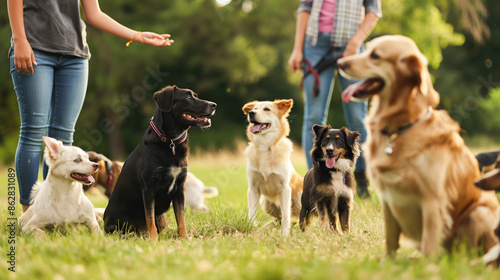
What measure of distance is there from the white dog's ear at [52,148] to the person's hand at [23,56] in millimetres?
609

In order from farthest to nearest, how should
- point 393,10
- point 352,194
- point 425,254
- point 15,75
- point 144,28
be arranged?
point 393,10 → point 144,28 → point 352,194 → point 15,75 → point 425,254

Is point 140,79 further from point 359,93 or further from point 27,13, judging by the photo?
point 359,93

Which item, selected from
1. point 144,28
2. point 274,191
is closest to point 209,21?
point 144,28

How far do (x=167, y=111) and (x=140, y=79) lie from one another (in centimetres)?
1684

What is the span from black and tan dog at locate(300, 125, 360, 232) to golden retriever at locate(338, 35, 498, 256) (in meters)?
1.72

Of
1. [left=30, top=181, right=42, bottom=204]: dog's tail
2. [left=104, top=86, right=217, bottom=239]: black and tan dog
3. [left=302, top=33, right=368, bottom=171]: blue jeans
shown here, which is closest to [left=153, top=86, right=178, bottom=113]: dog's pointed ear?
[left=104, top=86, right=217, bottom=239]: black and tan dog

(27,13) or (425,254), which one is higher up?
(27,13)

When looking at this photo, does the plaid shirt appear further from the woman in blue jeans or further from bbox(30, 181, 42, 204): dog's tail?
bbox(30, 181, 42, 204): dog's tail

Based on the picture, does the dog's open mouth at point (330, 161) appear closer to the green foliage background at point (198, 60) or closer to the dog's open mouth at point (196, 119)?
the dog's open mouth at point (196, 119)

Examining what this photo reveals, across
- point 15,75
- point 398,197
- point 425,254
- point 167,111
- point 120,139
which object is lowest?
point 120,139

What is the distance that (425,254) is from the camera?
2.63 metres

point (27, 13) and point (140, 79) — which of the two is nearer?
point (27, 13)

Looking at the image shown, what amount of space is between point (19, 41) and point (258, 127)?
2335mm

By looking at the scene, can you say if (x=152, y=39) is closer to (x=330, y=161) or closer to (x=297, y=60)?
(x=297, y=60)
